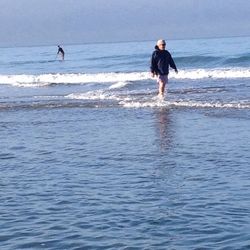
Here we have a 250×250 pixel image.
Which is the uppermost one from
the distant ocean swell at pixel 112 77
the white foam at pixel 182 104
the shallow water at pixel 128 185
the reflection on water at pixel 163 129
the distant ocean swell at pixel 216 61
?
the distant ocean swell at pixel 216 61

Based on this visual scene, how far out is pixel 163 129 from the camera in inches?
447

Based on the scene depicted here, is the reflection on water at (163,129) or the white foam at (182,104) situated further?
the white foam at (182,104)

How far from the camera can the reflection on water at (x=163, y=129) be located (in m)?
9.85

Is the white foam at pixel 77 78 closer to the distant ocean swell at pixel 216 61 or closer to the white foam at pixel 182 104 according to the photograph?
the distant ocean swell at pixel 216 61

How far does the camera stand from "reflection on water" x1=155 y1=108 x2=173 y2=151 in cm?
985

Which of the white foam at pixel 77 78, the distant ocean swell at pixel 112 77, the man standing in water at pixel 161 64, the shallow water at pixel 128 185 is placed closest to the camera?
the shallow water at pixel 128 185

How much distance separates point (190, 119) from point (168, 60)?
174 inches

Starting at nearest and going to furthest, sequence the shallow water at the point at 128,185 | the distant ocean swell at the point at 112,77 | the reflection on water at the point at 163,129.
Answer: the shallow water at the point at 128,185
the reflection on water at the point at 163,129
the distant ocean swell at the point at 112,77

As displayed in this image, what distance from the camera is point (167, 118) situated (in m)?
12.8

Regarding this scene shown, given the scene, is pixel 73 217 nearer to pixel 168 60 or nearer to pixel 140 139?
pixel 140 139

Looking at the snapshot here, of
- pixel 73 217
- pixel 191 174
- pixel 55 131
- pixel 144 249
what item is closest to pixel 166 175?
pixel 191 174

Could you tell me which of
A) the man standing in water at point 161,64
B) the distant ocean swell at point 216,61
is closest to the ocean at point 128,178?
the man standing in water at point 161,64

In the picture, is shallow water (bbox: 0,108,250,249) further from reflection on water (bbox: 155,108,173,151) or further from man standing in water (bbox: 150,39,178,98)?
man standing in water (bbox: 150,39,178,98)

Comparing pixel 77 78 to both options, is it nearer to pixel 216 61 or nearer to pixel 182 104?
pixel 216 61
